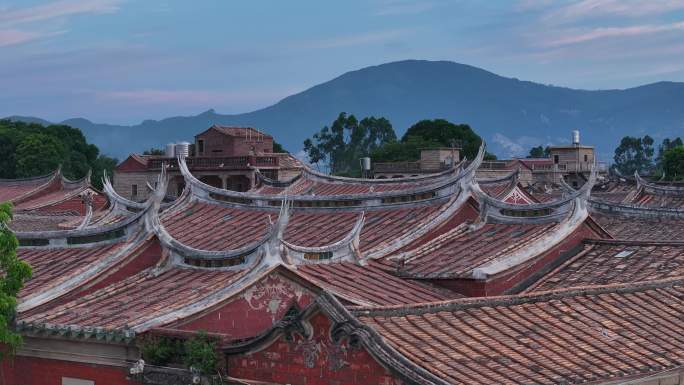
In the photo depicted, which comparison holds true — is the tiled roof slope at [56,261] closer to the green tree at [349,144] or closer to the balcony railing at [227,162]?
the balcony railing at [227,162]

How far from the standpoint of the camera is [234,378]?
16.1m

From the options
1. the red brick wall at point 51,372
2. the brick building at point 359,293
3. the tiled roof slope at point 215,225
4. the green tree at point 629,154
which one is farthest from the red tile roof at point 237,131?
the green tree at point 629,154

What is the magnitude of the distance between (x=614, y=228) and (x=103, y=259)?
1668 cm

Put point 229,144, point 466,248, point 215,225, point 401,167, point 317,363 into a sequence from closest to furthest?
point 317,363 < point 466,248 < point 215,225 < point 229,144 < point 401,167

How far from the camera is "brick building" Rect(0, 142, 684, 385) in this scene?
1495 centimetres

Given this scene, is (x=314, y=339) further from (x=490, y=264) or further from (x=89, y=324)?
(x=490, y=264)

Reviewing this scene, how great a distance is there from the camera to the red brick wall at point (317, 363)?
14391 mm

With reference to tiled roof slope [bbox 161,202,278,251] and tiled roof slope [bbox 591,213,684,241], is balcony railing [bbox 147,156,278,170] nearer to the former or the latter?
tiled roof slope [bbox 591,213,684,241]

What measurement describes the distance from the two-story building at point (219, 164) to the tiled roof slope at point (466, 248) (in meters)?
48.3

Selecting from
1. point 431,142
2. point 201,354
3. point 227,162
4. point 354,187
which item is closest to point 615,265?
point 201,354

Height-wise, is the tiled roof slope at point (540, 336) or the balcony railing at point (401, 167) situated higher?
the balcony railing at point (401, 167)

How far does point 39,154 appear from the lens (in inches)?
3947

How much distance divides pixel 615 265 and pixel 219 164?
178 feet

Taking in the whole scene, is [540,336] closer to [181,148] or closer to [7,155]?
[181,148]
